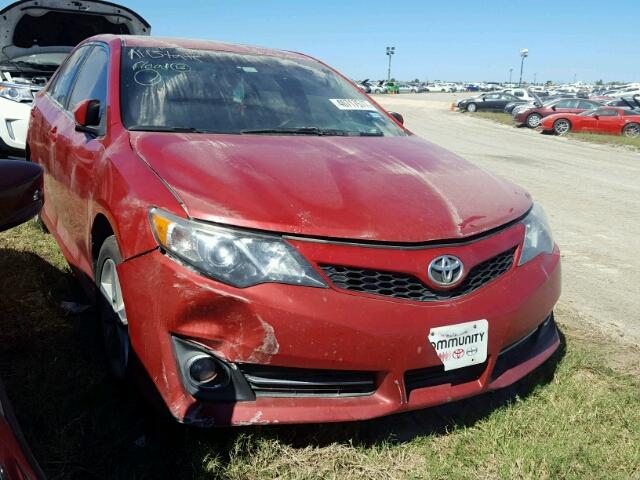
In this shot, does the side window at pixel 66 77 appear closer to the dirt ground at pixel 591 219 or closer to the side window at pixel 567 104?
the dirt ground at pixel 591 219

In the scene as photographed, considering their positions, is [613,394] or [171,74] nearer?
[613,394]

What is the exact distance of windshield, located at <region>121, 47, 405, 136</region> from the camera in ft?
9.84

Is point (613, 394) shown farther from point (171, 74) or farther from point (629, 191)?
point (629, 191)

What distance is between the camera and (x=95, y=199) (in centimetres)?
272

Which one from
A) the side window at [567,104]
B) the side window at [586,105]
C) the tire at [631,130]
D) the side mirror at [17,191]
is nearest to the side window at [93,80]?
the side mirror at [17,191]

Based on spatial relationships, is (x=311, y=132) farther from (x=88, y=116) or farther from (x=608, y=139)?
(x=608, y=139)

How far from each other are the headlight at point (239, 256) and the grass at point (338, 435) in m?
0.71

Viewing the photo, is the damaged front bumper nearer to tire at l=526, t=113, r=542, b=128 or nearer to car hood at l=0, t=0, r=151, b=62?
car hood at l=0, t=0, r=151, b=62

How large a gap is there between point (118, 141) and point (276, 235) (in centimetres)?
108

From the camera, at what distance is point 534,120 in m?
25.7

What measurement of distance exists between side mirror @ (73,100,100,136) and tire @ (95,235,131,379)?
74 cm

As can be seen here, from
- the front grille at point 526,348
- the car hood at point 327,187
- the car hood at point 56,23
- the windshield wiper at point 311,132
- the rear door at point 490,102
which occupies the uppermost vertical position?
the car hood at point 56,23

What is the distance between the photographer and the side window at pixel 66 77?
160 inches

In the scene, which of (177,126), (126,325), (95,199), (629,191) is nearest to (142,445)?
(126,325)
